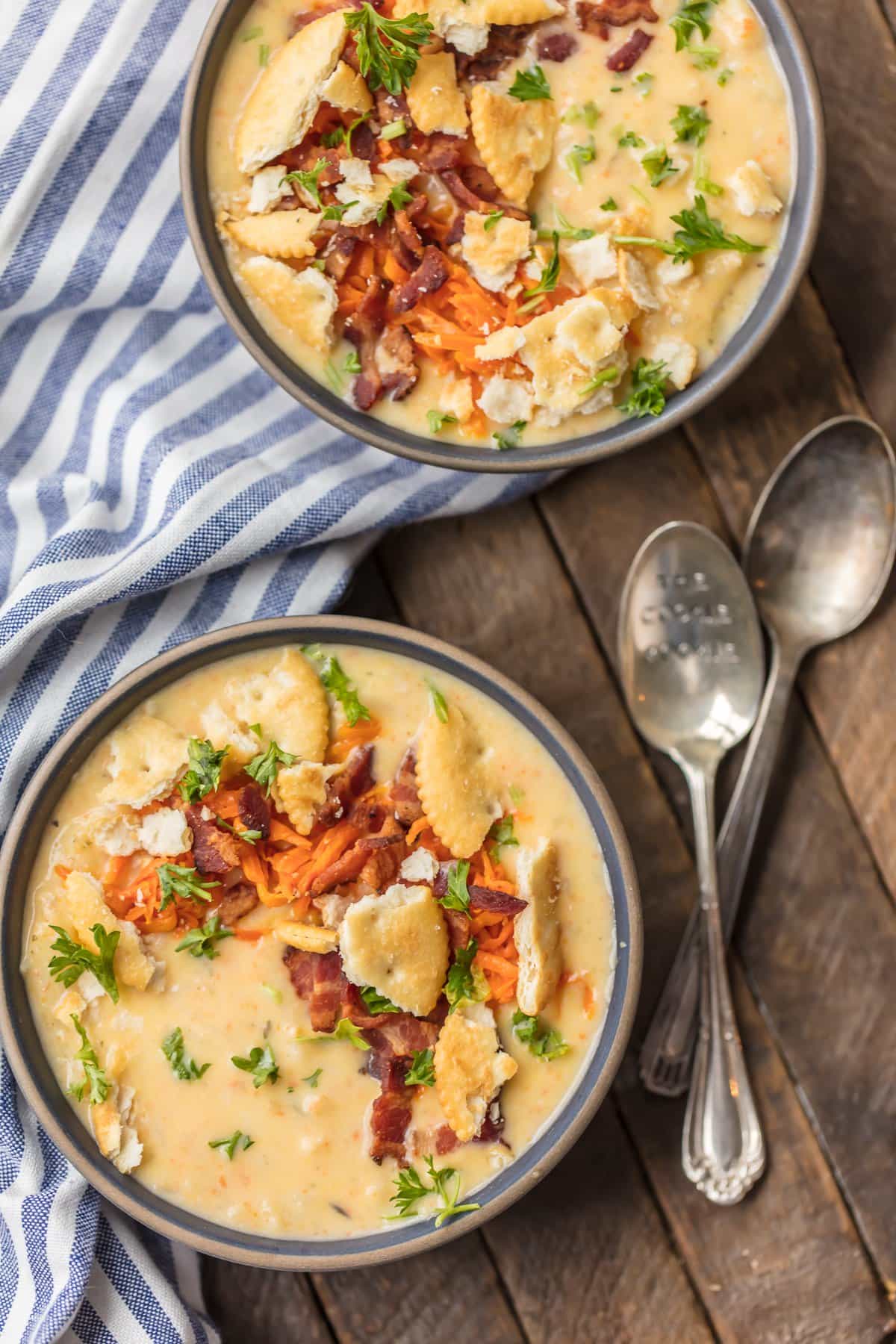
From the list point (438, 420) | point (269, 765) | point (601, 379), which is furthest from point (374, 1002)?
point (601, 379)

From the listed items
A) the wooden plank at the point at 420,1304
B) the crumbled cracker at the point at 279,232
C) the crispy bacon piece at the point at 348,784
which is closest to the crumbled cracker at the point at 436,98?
the crumbled cracker at the point at 279,232

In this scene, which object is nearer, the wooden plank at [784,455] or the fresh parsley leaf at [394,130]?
the fresh parsley leaf at [394,130]

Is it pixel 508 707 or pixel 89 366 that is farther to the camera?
pixel 89 366

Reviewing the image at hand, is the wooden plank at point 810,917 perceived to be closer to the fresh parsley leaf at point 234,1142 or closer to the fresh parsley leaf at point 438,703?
the fresh parsley leaf at point 438,703

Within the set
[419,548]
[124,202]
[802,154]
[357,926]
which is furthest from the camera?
[419,548]

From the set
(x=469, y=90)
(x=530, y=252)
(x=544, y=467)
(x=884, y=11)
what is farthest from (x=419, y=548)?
(x=884, y=11)

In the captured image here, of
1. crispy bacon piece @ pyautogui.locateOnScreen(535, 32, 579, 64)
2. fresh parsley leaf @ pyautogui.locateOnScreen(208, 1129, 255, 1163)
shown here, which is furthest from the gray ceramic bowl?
crispy bacon piece @ pyautogui.locateOnScreen(535, 32, 579, 64)

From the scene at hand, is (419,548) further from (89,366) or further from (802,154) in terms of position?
(802,154)
